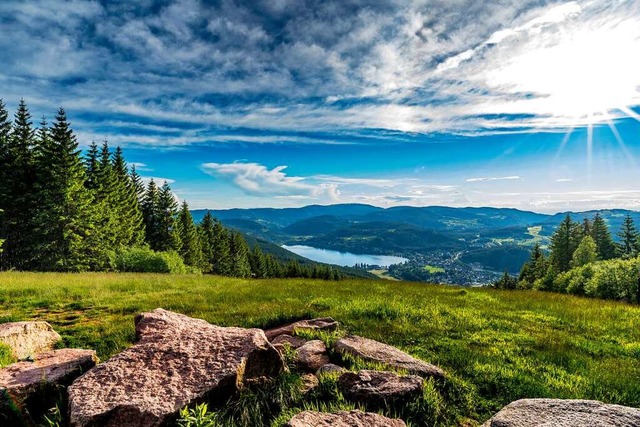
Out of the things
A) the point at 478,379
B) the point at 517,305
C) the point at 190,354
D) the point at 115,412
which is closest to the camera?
the point at 115,412

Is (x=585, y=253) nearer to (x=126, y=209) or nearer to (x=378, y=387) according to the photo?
(x=378, y=387)

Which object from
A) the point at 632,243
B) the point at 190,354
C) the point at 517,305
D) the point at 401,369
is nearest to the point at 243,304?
the point at 190,354

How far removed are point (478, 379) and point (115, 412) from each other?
5.71 metres

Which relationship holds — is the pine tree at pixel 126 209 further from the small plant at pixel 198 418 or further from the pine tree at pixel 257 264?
the small plant at pixel 198 418

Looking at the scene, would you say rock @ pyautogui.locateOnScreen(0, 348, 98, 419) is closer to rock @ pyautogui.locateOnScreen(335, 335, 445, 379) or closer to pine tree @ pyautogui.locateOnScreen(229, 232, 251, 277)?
rock @ pyautogui.locateOnScreen(335, 335, 445, 379)

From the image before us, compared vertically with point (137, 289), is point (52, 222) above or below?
above

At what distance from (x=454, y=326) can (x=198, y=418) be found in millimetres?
7896

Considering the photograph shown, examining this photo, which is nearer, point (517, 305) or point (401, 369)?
point (401, 369)

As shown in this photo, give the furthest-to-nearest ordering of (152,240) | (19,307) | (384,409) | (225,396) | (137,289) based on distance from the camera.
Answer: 1. (152,240)
2. (137,289)
3. (19,307)
4. (225,396)
5. (384,409)

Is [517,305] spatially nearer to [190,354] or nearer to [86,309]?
[190,354]

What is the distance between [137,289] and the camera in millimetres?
17016

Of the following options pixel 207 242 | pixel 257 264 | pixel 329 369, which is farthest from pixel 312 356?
pixel 257 264

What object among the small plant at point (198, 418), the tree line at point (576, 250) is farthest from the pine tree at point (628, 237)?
the small plant at point (198, 418)

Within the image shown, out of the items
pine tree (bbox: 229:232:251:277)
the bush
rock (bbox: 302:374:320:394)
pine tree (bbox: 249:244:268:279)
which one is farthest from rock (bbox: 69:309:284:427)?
pine tree (bbox: 249:244:268:279)
